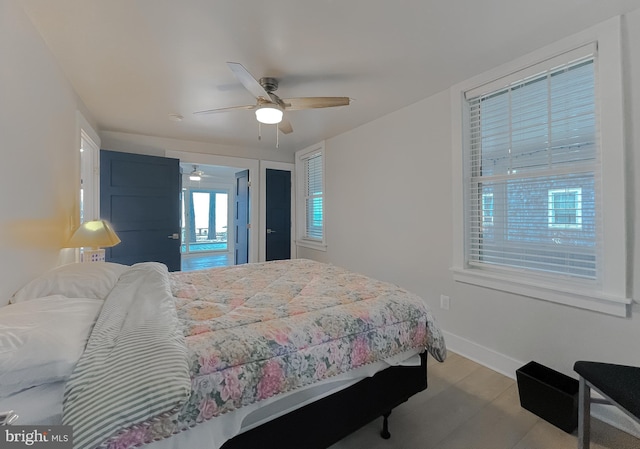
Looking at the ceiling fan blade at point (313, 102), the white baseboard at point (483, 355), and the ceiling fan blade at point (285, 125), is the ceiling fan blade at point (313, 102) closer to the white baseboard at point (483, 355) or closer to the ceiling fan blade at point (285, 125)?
the ceiling fan blade at point (285, 125)

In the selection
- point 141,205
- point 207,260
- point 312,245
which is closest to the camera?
point 141,205

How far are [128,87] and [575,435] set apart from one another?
13.4 ft

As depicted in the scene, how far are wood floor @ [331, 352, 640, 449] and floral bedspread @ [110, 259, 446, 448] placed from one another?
423 mm

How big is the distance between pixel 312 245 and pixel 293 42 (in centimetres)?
320

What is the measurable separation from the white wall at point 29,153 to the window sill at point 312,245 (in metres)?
3.02

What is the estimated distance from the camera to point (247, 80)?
1792 mm

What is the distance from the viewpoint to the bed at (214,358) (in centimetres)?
80

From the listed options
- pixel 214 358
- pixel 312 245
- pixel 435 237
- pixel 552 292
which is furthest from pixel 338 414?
pixel 312 245

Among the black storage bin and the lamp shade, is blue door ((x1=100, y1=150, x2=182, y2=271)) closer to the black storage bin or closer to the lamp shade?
the lamp shade

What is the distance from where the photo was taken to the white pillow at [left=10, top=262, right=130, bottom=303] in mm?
1411

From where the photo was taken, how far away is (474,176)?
2424mm
